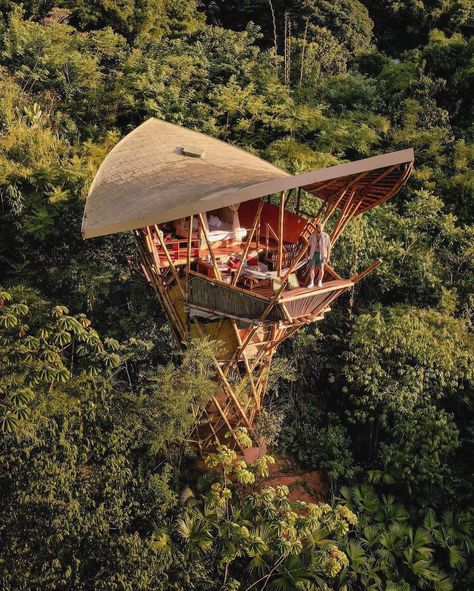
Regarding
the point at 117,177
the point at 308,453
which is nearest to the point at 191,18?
the point at 117,177

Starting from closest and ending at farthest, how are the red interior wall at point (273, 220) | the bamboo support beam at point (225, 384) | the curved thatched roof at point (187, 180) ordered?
the curved thatched roof at point (187, 180) → the bamboo support beam at point (225, 384) → the red interior wall at point (273, 220)

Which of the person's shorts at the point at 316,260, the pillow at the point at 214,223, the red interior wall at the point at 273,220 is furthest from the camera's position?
the red interior wall at the point at 273,220

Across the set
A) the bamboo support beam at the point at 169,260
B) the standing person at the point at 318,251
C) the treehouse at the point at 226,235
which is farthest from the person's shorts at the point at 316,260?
the bamboo support beam at the point at 169,260

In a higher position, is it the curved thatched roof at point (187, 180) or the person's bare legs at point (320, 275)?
the curved thatched roof at point (187, 180)

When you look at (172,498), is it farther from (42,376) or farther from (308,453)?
(308,453)

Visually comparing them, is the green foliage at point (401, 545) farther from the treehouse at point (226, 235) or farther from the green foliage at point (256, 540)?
the treehouse at point (226, 235)

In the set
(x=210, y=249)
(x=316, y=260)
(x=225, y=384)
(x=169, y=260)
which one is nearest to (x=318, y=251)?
(x=316, y=260)

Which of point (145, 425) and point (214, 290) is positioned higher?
point (214, 290)

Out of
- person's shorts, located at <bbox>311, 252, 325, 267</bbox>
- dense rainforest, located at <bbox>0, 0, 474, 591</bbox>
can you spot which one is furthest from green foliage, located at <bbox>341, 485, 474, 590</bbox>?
person's shorts, located at <bbox>311, 252, 325, 267</bbox>
